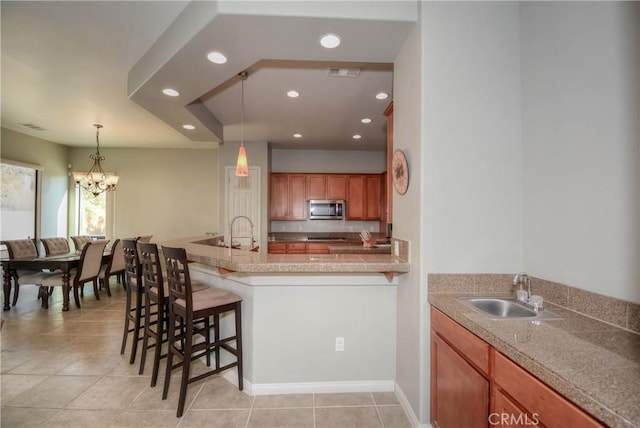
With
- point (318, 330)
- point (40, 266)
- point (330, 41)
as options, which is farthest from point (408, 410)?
point (40, 266)

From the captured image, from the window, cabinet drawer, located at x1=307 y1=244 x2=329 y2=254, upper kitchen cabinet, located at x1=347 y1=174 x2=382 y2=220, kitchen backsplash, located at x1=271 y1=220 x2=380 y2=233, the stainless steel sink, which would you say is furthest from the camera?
kitchen backsplash, located at x1=271 y1=220 x2=380 y2=233

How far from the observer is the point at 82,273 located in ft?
14.4

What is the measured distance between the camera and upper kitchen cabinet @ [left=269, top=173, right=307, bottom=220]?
591cm

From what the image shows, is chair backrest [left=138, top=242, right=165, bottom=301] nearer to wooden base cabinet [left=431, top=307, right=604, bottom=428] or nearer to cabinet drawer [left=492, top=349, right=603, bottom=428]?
wooden base cabinet [left=431, top=307, right=604, bottom=428]

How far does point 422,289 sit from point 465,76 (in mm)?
1376

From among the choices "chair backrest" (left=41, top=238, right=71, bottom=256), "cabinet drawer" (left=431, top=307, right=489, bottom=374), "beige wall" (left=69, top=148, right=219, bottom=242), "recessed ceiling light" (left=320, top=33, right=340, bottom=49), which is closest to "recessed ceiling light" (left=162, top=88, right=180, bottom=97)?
"recessed ceiling light" (left=320, top=33, right=340, bottom=49)

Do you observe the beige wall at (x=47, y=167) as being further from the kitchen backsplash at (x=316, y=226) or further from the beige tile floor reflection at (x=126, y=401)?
the kitchen backsplash at (x=316, y=226)

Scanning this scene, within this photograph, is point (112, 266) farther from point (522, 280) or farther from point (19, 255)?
point (522, 280)

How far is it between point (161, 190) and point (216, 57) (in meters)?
5.17

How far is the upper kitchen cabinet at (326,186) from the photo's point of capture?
5934 mm

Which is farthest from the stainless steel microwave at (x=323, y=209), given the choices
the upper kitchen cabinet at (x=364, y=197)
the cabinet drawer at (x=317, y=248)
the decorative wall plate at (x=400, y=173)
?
the decorative wall plate at (x=400, y=173)

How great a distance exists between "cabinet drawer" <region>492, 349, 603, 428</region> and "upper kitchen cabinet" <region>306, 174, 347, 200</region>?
486 cm

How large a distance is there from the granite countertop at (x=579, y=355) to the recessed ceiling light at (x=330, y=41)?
1.88 meters

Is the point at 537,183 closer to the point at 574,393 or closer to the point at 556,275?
the point at 556,275
